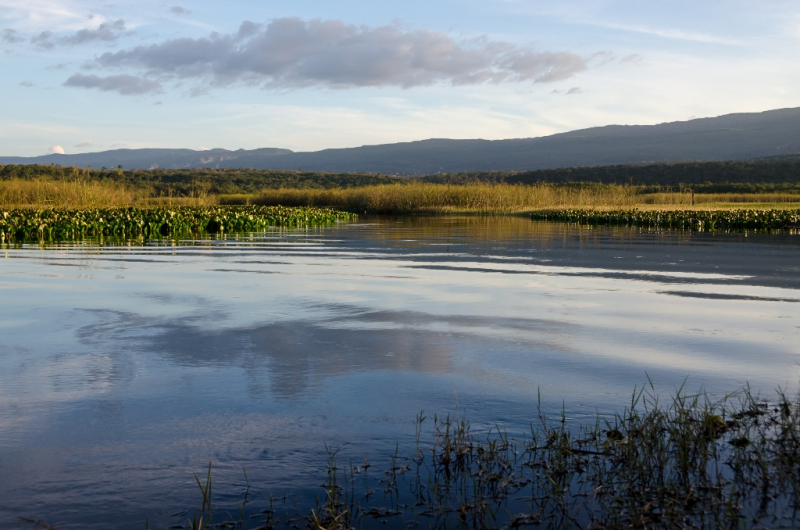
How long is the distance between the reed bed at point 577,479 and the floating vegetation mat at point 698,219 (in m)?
28.6

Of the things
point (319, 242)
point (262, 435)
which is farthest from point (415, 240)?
point (262, 435)

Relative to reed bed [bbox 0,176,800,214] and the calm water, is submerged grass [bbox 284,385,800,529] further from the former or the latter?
reed bed [bbox 0,176,800,214]

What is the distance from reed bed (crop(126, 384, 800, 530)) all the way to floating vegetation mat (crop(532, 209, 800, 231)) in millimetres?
28621

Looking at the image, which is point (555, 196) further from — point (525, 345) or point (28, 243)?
point (525, 345)

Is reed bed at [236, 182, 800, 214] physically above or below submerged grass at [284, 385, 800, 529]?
above

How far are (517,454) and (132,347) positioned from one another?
446 cm

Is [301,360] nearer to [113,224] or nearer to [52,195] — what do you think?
[113,224]

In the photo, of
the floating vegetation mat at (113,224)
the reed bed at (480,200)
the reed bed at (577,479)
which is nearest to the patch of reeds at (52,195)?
the floating vegetation mat at (113,224)

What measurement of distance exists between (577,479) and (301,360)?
335 cm

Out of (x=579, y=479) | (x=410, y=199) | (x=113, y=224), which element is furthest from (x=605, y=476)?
(x=410, y=199)

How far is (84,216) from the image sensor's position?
28953mm

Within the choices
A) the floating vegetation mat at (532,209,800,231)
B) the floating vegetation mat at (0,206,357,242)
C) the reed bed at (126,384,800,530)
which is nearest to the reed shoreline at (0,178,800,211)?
the floating vegetation mat at (532,209,800,231)

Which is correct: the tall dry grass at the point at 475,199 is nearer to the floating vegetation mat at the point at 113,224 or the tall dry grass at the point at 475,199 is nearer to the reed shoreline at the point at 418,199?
the reed shoreline at the point at 418,199

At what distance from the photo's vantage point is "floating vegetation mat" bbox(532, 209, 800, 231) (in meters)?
32.7
